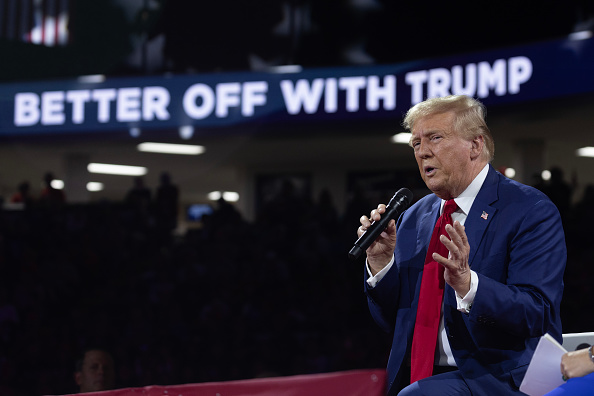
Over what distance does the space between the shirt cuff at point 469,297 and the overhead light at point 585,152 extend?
9651 millimetres

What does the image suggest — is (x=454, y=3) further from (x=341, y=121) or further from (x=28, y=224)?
(x=28, y=224)

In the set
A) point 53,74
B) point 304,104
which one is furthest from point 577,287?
point 53,74

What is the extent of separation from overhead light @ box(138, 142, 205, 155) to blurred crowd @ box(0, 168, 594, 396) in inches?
70.5

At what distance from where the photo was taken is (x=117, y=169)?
43.6 ft

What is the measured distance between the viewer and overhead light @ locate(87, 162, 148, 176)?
12914mm

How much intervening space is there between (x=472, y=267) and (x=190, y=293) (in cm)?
612

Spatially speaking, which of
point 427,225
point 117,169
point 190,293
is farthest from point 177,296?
point 117,169

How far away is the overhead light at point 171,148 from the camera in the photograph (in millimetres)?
10797

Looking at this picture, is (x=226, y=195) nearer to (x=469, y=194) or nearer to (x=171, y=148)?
(x=171, y=148)

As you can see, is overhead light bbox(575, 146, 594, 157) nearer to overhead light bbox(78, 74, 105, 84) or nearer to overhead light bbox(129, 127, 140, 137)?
overhead light bbox(129, 127, 140, 137)

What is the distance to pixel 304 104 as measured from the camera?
336 inches

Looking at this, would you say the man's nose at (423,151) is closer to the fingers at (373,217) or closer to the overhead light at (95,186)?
the fingers at (373,217)

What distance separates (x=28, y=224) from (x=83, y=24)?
2870 mm

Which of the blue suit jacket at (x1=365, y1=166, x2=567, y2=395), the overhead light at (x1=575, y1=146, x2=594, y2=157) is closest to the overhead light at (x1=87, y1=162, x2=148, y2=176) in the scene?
the overhead light at (x1=575, y1=146, x2=594, y2=157)
